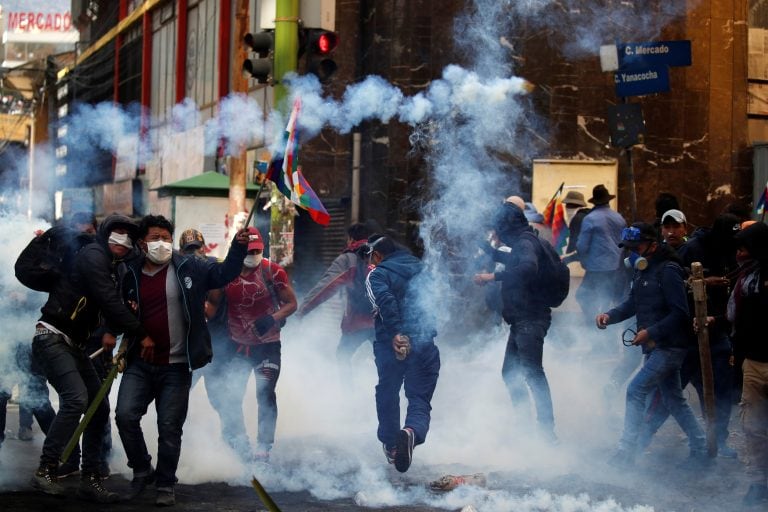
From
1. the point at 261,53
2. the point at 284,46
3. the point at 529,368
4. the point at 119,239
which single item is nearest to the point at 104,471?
the point at 119,239

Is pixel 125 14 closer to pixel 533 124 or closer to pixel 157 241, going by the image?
pixel 533 124

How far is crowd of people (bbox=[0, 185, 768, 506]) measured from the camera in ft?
22.8

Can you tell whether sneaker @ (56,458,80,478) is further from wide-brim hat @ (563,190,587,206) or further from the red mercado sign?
the red mercado sign

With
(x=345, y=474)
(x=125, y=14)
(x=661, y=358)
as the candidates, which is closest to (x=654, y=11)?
(x=661, y=358)

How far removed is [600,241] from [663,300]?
3.16 meters

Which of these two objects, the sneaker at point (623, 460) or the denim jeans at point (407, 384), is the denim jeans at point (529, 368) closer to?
the sneaker at point (623, 460)

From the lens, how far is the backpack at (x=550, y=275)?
8.84 m

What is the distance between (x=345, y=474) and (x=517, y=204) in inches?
105

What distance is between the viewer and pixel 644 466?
8.18 meters

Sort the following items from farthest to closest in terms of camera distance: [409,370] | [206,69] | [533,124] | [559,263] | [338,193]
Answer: [206,69] → [338,193] → [533,124] → [559,263] → [409,370]

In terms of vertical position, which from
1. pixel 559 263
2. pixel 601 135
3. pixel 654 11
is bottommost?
pixel 559 263

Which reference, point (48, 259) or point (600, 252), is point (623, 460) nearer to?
point (600, 252)

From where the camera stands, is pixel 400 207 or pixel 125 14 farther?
pixel 125 14

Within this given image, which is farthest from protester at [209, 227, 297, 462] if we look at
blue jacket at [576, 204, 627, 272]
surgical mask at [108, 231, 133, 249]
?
blue jacket at [576, 204, 627, 272]
